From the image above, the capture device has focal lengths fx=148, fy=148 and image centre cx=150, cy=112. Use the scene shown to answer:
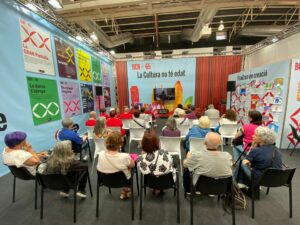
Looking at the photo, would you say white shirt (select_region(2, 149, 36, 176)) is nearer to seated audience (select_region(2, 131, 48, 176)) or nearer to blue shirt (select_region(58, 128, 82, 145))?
seated audience (select_region(2, 131, 48, 176))

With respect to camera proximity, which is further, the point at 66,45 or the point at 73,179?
the point at 66,45

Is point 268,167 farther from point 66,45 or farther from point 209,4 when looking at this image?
point 66,45

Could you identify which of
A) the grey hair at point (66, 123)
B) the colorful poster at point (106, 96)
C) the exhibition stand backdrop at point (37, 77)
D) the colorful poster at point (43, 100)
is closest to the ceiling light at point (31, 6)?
the exhibition stand backdrop at point (37, 77)

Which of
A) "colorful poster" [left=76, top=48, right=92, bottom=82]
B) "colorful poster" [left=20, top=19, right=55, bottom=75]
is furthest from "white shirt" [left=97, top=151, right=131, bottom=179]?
"colorful poster" [left=76, top=48, right=92, bottom=82]

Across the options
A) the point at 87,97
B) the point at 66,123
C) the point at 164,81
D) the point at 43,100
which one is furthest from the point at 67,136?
the point at 164,81

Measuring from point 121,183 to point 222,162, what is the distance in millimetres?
→ 1204

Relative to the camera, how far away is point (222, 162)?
1575mm

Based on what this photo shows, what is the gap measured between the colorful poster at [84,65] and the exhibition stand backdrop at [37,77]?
0.12 feet

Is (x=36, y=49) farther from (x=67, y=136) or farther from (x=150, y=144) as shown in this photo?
(x=150, y=144)

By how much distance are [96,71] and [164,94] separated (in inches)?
149

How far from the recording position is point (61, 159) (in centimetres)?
176

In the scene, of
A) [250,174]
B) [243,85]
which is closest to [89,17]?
[250,174]

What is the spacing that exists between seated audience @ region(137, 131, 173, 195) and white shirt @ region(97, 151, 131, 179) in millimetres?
183

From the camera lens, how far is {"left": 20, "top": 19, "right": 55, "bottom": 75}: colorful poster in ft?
11.3
